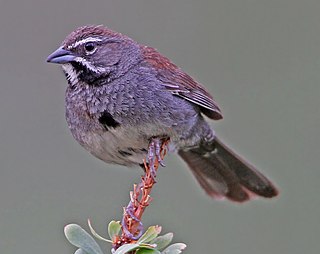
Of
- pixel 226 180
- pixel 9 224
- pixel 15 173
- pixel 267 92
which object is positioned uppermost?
pixel 267 92

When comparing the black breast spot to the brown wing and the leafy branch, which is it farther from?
the leafy branch

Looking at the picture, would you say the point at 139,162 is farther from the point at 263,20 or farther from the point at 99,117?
the point at 263,20

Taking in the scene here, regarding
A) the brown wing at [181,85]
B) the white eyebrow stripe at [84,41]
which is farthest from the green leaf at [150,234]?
the brown wing at [181,85]

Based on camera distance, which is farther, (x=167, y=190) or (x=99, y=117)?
(x=167, y=190)

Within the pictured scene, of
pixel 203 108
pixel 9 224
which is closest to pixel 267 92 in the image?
pixel 203 108

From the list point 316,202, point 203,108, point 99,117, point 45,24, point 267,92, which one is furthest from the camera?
point 45,24

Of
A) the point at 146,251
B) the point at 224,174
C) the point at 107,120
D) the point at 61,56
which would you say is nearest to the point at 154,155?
the point at 107,120

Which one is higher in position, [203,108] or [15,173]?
[203,108]
